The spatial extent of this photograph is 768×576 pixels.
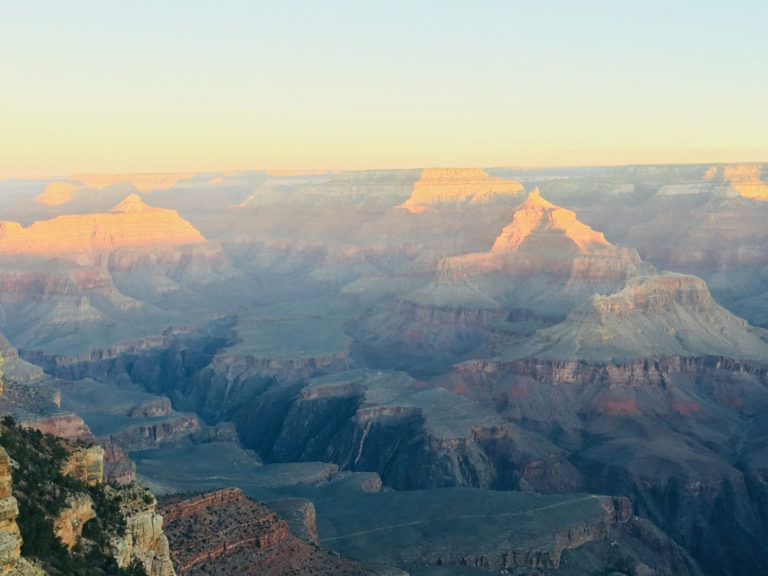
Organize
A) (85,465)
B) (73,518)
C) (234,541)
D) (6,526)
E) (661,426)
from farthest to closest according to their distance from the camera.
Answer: (661,426) < (234,541) < (85,465) < (73,518) < (6,526)

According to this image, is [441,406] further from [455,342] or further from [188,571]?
[188,571]

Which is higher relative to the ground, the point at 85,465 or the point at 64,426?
the point at 85,465

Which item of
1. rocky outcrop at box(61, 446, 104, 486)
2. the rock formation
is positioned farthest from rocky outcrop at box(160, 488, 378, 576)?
the rock formation

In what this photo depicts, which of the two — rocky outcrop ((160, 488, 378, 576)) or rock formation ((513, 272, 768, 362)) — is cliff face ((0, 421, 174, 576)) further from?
rock formation ((513, 272, 768, 362))

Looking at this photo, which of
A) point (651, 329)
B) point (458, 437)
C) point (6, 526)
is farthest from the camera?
point (651, 329)

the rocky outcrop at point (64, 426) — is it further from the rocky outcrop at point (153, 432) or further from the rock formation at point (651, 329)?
the rock formation at point (651, 329)

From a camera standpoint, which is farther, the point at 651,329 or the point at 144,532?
A: the point at 651,329

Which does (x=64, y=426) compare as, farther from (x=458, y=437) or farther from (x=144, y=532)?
(x=144, y=532)

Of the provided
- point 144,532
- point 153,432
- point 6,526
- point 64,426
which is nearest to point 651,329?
point 153,432
